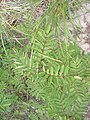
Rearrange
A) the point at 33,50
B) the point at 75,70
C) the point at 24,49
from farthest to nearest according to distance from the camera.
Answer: the point at 24,49
the point at 33,50
the point at 75,70

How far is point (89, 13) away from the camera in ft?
7.03

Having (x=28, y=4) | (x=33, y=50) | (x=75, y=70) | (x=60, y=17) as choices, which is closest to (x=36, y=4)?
(x=28, y=4)

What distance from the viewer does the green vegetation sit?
179 centimetres

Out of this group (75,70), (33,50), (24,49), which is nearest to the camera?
(75,70)

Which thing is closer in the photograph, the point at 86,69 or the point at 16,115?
the point at 86,69

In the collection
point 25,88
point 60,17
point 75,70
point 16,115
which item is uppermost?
point 60,17

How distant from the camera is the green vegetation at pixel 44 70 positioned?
70.6 inches

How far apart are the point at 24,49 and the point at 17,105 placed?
1.32ft

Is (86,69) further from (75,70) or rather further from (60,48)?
(60,48)

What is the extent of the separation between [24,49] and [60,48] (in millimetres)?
292

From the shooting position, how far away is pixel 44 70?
1797 millimetres

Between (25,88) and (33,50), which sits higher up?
(33,50)

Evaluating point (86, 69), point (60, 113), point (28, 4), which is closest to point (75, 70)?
point (86, 69)

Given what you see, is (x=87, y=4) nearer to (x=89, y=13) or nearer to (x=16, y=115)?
(x=89, y=13)
